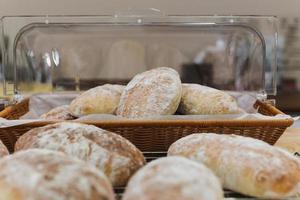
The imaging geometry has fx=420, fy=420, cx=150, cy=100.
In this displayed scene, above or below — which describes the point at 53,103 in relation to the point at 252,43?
below

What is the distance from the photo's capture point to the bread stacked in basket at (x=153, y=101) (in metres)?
0.97

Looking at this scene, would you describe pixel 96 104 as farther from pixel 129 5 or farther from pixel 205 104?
pixel 129 5

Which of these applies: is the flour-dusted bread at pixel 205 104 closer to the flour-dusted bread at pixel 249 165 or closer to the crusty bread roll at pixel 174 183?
the flour-dusted bread at pixel 249 165

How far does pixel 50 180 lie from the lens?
48 cm

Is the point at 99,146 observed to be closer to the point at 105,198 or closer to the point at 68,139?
the point at 68,139

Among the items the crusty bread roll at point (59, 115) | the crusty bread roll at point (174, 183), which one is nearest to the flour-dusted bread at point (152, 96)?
the crusty bread roll at point (59, 115)

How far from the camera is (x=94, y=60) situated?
1.37 m

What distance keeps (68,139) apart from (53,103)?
638mm

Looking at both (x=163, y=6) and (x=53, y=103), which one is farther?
(x=163, y=6)

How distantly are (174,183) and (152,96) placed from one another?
0.52 metres

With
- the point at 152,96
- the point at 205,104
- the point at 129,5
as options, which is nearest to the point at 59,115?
the point at 152,96

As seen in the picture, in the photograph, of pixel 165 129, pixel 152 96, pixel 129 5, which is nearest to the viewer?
pixel 165 129

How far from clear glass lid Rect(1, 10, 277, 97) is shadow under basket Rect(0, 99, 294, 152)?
0.40 m

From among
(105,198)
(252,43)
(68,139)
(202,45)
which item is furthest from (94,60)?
(105,198)
